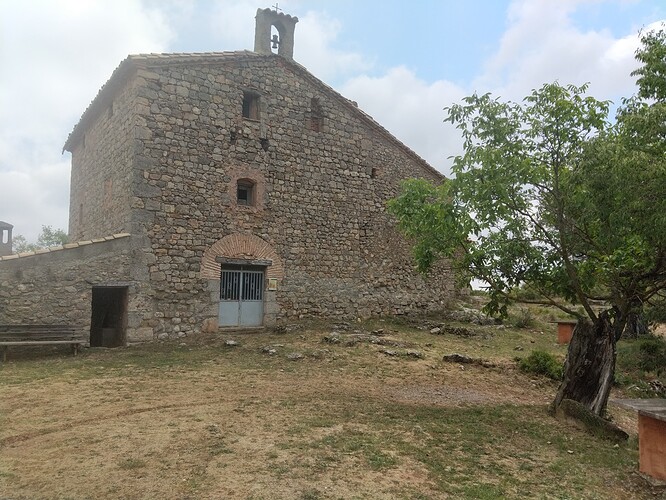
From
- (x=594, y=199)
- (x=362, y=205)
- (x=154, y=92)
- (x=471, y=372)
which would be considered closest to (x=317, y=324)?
(x=362, y=205)

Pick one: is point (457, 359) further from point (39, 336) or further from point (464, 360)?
point (39, 336)

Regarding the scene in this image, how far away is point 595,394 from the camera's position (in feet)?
24.7

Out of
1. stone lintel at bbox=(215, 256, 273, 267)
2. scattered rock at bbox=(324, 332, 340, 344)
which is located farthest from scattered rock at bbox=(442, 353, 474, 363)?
stone lintel at bbox=(215, 256, 273, 267)

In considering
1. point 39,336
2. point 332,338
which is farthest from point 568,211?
point 39,336

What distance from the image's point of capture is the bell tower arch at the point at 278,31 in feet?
50.8

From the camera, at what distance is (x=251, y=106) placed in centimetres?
1450

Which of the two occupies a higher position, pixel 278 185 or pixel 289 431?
pixel 278 185

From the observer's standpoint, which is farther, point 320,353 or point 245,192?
point 245,192

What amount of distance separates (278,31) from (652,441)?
14.7 metres

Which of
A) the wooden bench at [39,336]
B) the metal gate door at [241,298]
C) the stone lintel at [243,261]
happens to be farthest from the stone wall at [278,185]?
the wooden bench at [39,336]

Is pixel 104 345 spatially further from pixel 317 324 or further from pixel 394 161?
pixel 394 161

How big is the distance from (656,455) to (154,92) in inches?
491

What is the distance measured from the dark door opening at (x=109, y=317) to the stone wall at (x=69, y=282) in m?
0.38

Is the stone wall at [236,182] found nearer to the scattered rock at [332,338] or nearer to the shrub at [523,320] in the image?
the scattered rock at [332,338]
